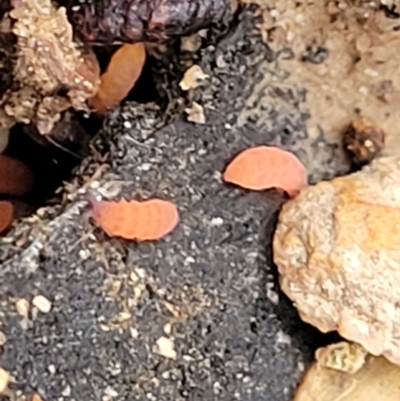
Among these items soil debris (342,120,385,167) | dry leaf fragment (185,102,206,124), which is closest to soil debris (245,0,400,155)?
soil debris (342,120,385,167)

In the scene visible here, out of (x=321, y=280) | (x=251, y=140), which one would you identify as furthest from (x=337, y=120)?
(x=321, y=280)

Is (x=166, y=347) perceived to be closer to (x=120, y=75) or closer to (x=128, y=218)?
(x=128, y=218)

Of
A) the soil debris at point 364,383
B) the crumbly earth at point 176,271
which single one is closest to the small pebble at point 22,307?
the crumbly earth at point 176,271

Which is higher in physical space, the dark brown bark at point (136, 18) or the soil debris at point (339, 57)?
the dark brown bark at point (136, 18)

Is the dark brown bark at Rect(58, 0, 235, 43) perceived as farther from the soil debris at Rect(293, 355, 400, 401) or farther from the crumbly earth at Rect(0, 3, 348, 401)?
the soil debris at Rect(293, 355, 400, 401)

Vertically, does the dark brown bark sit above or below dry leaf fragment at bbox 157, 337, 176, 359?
above

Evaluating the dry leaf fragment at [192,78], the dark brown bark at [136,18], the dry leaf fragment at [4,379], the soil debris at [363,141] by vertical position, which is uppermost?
the dark brown bark at [136,18]

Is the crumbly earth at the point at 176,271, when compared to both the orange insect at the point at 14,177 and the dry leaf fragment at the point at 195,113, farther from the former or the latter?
the orange insect at the point at 14,177
